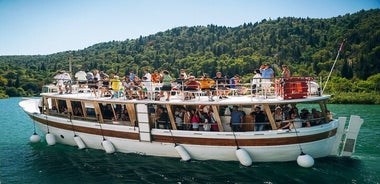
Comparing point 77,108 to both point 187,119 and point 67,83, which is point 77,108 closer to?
point 67,83

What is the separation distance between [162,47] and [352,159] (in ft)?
413

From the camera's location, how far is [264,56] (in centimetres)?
9788

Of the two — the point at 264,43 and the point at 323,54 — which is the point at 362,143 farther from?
the point at 264,43

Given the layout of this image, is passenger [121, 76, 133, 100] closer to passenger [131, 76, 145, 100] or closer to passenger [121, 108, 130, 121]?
passenger [131, 76, 145, 100]

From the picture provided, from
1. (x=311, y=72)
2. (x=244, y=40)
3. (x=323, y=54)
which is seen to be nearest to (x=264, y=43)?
(x=244, y=40)

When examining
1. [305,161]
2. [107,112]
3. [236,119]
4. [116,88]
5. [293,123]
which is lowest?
[305,161]

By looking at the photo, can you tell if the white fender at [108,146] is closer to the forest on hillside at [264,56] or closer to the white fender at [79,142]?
the white fender at [79,142]

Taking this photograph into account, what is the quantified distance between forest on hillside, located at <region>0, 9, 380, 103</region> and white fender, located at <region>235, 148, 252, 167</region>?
37.0 meters

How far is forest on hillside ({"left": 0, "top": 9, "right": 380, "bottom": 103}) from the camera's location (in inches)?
2537

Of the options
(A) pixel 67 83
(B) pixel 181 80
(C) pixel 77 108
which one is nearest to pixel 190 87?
(B) pixel 181 80

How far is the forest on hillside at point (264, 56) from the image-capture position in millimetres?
64438

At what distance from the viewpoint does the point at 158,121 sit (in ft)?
45.2

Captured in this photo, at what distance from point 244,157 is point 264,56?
89157 millimetres

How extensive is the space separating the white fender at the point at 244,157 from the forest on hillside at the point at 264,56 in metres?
37.0
